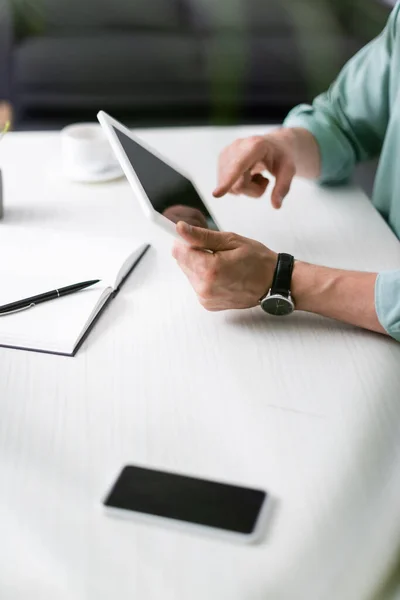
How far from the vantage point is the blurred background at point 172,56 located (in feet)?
10.1

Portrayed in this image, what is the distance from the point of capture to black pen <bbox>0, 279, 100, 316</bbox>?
86 centimetres

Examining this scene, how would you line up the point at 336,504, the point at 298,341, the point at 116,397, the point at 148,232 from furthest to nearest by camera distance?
the point at 148,232 < the point at 298,341 < the point at 116,397 < the point at 336,504

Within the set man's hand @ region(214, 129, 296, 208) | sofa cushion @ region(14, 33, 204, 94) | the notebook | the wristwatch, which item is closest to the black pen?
the notebook

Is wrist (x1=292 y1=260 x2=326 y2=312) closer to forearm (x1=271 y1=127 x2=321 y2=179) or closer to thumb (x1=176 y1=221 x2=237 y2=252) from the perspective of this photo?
thumb (x1=176 y1=221 x2=237 y2=252)

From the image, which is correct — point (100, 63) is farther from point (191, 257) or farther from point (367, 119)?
point (191, 257)

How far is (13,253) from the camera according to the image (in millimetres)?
1002

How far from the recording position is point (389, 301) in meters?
0.85

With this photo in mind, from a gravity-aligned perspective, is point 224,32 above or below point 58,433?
above

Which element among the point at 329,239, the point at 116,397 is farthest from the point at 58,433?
the point at 329,239

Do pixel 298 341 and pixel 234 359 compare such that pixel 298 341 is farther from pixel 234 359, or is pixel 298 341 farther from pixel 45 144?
pixel 45 144

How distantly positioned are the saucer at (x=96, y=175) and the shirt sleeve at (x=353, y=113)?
0.35 m

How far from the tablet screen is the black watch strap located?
142 mm

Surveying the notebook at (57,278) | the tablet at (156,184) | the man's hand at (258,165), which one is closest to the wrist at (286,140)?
the man's hand at (258,165)

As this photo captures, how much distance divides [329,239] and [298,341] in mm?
315
